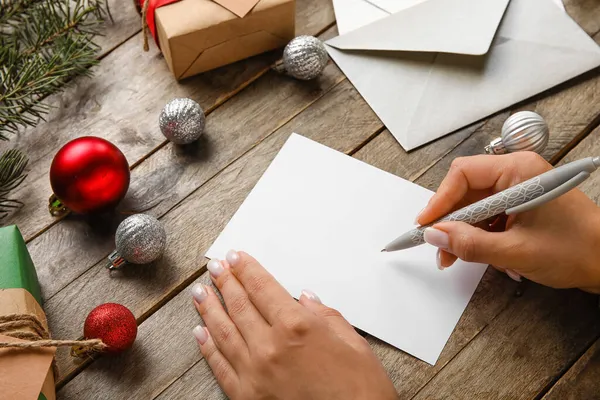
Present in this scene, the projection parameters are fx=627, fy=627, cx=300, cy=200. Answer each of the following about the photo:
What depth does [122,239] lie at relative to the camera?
79 cm

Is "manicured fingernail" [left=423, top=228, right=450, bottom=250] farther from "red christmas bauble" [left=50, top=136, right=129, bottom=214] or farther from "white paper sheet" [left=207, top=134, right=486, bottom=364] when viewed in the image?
"red christmas bauble" [left=50, top=136, right=129, bottom=214]

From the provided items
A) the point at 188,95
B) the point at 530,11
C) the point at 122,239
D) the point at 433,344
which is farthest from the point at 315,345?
the point at 530,11

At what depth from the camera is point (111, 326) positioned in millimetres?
754

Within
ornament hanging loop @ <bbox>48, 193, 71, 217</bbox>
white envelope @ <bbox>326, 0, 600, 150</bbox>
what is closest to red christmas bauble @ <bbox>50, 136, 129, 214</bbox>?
ornament hanging loop @ <bbox>48, 193, 71, 217</bbox>

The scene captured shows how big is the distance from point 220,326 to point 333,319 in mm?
141

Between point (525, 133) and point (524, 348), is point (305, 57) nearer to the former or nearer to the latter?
point (525, 133)

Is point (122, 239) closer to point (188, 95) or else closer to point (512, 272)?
point (188, 95)

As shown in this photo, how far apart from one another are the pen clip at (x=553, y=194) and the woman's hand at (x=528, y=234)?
0.13 ft

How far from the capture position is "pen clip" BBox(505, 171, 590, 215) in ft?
2.23

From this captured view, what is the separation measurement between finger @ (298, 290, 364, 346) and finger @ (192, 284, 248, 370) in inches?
3.6

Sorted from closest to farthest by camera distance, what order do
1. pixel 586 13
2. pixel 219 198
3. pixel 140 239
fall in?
pixel 140 239 < pixel 219 198 < pixel 586 13

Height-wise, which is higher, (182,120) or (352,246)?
Result: (182,120)

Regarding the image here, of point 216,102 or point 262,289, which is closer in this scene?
point 262,289

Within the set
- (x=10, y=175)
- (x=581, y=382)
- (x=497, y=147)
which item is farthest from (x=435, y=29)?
(x=10, y=175)
